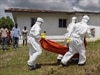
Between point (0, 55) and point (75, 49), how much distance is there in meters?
7.66

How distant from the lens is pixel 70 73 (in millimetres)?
14469

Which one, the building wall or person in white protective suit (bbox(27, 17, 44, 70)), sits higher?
person in white protective suit (bbox(27, 17, 44, 70))

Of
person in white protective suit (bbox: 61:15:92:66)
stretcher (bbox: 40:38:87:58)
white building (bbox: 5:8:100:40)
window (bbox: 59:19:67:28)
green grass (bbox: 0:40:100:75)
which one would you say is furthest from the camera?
window (bbox: 59:19:67:28)

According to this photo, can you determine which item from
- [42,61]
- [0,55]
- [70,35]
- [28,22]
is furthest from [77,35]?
[28,22]

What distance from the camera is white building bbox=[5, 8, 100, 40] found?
33719mm

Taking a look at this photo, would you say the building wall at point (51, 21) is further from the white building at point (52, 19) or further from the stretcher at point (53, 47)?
the stretcher at point (53, 47)

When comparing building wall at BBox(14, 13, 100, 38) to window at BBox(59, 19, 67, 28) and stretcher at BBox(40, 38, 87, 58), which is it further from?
stretcher at BBox(40, 38, 87, 58)

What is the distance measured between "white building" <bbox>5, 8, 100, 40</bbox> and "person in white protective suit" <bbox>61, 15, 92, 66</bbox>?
1852cm

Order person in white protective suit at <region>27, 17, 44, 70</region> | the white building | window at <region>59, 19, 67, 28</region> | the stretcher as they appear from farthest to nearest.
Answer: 1. window at <region>59, 19, 67, 28</region>
2. the white building
3. the stretcher
4. person in white protective suit at <region>27, 17, 44, 70</region>

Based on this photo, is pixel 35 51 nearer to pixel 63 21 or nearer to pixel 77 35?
pixel 77 35

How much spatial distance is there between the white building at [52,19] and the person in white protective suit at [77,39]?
18521mm

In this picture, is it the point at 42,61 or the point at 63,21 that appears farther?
the point at 63,21

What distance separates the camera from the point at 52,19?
115 feet

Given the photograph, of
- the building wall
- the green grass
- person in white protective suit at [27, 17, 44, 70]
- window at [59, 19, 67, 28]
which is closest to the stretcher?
person in white protective suit at [27, 17, 44, 70]
